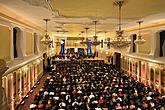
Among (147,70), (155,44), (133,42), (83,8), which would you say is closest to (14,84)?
(83,8)

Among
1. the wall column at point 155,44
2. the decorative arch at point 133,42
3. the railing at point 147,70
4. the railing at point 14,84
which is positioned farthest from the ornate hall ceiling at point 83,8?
the decorative arch at point 133,42

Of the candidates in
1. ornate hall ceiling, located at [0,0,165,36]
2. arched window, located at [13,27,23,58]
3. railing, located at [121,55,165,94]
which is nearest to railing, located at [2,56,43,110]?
arched window, located at [13,27,23,58]

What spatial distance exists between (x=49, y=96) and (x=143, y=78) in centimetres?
895

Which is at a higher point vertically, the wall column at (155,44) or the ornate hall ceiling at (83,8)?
the ornate hall ceiling at (83,8)

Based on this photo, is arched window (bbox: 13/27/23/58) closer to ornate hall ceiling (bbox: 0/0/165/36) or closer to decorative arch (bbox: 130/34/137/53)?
ornate hall ceiling (bbox: 0/0/165/36)

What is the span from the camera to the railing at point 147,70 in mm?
14445

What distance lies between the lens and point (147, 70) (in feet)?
55.8

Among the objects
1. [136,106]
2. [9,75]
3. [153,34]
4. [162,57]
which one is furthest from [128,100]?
[9,75]

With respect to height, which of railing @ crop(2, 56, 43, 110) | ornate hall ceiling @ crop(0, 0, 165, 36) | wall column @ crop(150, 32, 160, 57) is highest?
ornate hall ceiling @ crop(0, 0, 165, 36)

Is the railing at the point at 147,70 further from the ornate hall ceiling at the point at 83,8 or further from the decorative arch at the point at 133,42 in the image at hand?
the ornate hall ceiling at the point at 83,8

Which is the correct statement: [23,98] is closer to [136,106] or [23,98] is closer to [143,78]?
[136,106]

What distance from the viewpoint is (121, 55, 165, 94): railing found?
1445cm

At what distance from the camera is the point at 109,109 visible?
422 inches

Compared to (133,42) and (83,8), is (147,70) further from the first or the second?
(83,8)
